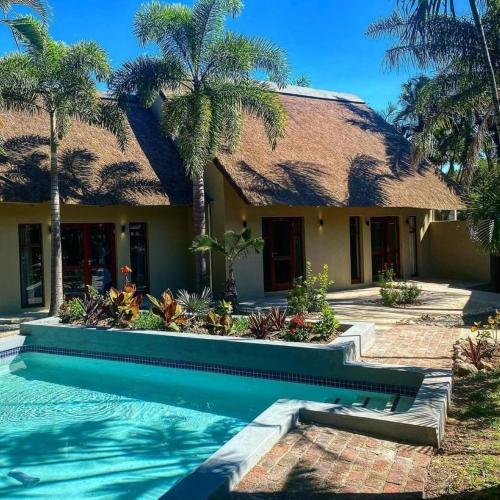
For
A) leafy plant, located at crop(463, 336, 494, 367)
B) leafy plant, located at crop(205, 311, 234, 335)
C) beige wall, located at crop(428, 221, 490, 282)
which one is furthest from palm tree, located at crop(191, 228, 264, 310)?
beige wall, located at crop(428, 221, 490, 282)

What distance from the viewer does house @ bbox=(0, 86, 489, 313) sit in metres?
14.1

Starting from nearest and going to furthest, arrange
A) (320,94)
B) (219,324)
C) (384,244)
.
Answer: (219,324) < (384,244) < (320,94)

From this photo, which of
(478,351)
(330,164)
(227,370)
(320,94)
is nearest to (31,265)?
(227,370)

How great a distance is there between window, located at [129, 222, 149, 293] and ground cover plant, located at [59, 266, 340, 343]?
4344 mm

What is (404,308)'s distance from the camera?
13398 millimetres

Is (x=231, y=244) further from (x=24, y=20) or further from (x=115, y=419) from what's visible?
(x=24, y=20)

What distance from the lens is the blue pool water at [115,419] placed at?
5.47m

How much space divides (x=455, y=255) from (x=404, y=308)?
7.77 meters

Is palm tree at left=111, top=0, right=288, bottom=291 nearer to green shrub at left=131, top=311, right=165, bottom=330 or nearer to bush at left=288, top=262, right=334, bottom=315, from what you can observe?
bush at left=288, top=262, right=334, bottom=315

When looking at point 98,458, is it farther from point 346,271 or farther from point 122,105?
point 346,271

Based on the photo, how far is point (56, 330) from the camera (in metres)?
10.7

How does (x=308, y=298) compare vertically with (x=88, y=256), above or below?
below

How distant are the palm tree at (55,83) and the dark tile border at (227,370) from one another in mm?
2168

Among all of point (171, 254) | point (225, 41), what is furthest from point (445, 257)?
point (225, 41)
